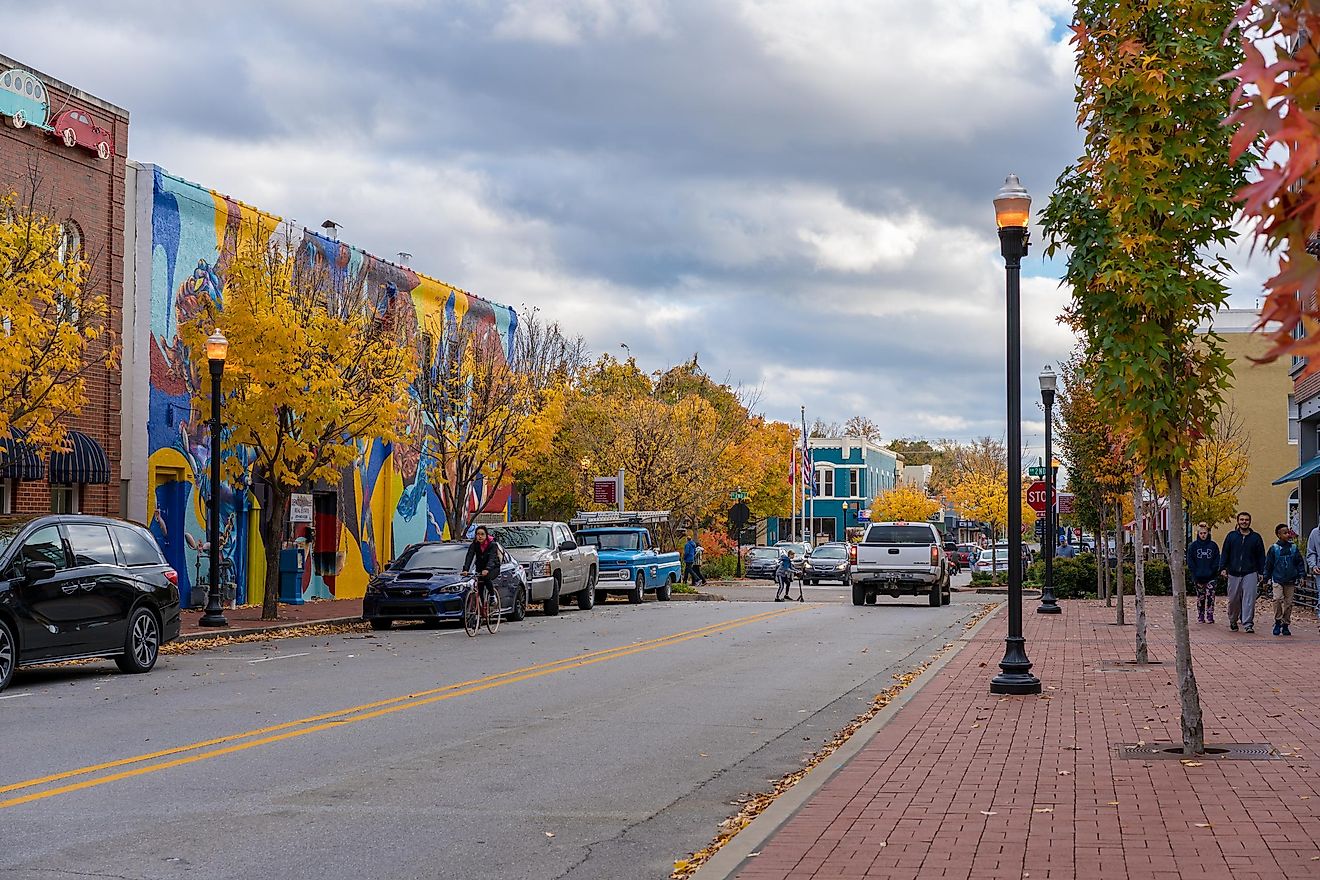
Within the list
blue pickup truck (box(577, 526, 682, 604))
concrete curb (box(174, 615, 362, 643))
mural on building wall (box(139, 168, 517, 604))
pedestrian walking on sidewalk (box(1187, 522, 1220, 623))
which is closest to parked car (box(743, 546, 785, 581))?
blue pickup truck (box(577, 526, 682, 604))

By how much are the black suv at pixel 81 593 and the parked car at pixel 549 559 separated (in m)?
12.5

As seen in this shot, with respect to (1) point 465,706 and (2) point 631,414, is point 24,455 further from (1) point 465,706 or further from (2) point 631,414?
(2) point 631,414

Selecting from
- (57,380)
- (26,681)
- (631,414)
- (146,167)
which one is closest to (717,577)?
(631,414)

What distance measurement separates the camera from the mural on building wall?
2884 centimetres

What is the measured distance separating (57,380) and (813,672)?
39.2ft

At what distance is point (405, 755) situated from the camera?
36.0ft

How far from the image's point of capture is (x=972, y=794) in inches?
356

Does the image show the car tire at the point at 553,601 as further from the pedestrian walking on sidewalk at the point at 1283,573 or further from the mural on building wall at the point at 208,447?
the pedestrian walking on sidewalk at the point at 1283,573

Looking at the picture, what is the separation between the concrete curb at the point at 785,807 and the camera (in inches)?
283

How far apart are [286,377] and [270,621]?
428 cm

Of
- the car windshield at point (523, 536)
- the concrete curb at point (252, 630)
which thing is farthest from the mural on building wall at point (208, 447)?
the concrete curb at point (252, 630)

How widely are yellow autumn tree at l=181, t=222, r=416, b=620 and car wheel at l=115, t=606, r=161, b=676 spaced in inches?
299

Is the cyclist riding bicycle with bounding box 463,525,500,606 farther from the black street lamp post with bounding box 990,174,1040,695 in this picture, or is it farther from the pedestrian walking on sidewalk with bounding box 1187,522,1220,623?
the pedestrian walking on sidewalk with bounding box 1187,522,1220,623

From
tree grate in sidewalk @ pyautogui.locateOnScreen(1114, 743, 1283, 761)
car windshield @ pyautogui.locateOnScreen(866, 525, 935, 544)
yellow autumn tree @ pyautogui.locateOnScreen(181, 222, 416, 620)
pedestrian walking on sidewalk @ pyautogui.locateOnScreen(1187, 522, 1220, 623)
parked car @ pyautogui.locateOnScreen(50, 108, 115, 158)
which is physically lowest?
tree grate in sidewalk @ pyautogui.locateOnScreen(1114, 743, 1283, 761)
